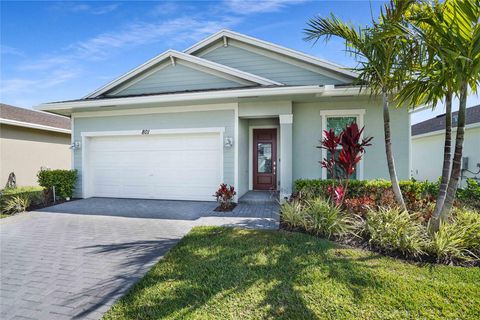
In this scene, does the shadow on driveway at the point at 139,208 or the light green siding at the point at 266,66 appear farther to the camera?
the light green siding at the point at 266,66

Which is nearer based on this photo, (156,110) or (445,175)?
(445,175)

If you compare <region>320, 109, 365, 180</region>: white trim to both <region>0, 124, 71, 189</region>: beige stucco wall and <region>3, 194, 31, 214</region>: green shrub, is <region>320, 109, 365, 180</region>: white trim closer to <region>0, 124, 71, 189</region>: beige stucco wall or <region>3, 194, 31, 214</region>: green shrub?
<region>3, 194, 31, 214</region>: green shrub

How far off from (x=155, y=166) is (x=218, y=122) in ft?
10.3

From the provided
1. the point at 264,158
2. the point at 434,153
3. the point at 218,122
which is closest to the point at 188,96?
the point at 218,122

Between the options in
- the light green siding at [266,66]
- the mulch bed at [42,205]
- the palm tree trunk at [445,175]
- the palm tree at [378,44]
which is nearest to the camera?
the palm tree trunk at [445,175]

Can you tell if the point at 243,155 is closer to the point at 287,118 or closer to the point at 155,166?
the point at 287,118

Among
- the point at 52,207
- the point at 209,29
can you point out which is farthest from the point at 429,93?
the point at 52,207

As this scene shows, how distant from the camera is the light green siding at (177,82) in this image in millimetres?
9658

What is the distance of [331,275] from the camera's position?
348 centimetres

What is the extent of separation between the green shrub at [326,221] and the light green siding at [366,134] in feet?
11.6

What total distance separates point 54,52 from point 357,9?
35.0 feet

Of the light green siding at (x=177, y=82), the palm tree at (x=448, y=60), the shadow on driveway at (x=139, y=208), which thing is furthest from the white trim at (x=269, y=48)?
the shadow on driveway at (x=139, y=208)

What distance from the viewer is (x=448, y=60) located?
378cm

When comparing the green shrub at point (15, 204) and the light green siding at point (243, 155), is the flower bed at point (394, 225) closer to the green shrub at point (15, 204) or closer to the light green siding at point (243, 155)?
the light green siding at point (243, 155)
